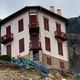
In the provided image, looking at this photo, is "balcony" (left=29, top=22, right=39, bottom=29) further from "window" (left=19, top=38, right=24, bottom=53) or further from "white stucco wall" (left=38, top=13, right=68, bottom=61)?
"window" (left=19, top=38, right=24, bottom=53)

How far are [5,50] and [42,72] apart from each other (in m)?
24.9

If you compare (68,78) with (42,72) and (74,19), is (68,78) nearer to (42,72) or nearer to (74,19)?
(42,72)

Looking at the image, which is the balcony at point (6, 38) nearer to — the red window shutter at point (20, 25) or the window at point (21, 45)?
the red window shutter at point (20, 25)

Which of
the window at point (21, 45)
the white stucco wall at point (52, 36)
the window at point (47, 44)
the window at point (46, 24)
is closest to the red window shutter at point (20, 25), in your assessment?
the window at point (21, 45)

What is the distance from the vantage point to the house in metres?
77.6

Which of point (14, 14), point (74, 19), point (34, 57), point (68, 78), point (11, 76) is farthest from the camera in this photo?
point (74, 19)

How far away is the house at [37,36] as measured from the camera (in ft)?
254

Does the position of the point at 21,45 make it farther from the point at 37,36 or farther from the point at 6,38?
the point at 6,38

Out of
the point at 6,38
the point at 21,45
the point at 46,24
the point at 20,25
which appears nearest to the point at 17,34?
the point at 20,25

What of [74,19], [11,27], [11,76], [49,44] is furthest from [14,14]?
[74,19]

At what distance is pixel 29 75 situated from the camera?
5738 centimetres

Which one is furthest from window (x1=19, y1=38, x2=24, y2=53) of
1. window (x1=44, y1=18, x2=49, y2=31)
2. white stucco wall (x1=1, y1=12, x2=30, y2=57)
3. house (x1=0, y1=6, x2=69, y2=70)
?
window (x1=44, y1=18, x2=49, y2=31)

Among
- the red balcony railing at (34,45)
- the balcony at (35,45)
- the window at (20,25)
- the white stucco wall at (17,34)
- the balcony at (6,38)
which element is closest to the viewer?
the balcony at (35,45)

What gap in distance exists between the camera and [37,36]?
257 feet
